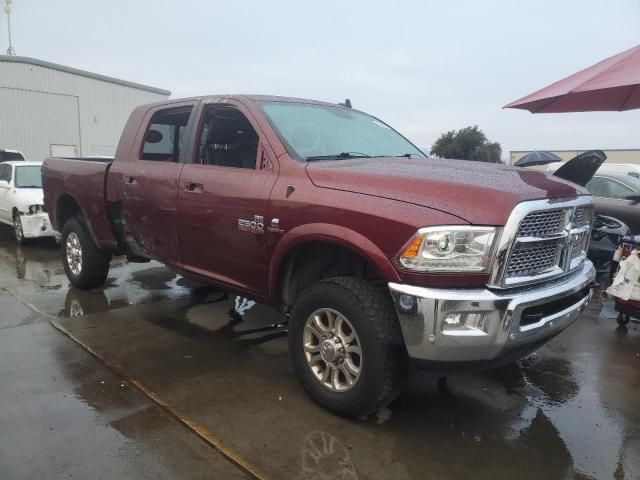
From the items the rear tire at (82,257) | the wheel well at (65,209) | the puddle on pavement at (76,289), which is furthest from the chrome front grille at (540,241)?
the wheel well at (65,209)

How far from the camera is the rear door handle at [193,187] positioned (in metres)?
3.93

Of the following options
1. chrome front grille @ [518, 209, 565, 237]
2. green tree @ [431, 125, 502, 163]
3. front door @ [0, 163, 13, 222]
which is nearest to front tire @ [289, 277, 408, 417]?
chrome front grille @ [518, 209, 565, 237]

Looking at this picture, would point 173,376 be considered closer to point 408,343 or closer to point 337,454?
point 337,454

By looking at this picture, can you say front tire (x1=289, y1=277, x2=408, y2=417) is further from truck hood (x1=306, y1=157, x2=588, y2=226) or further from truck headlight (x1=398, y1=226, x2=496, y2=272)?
truck hood (x1=306, y1=157, x2=588, y2=226)

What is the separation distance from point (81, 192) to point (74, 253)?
0.83 meters

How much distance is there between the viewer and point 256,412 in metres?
3.17

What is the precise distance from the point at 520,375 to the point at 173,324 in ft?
9.88

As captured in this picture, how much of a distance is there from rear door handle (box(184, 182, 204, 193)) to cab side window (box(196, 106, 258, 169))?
8.8 inches

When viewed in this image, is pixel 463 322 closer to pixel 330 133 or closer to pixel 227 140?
pixel 330 133

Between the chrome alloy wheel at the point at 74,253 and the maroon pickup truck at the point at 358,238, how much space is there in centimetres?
148

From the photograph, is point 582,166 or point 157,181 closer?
point 582,166

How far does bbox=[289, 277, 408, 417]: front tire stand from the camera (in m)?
2.82

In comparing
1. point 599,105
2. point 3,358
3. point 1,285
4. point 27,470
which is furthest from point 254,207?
point 599,105

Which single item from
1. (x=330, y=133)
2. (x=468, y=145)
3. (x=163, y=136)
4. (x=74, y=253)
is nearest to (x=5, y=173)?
(x=74, y=253)
